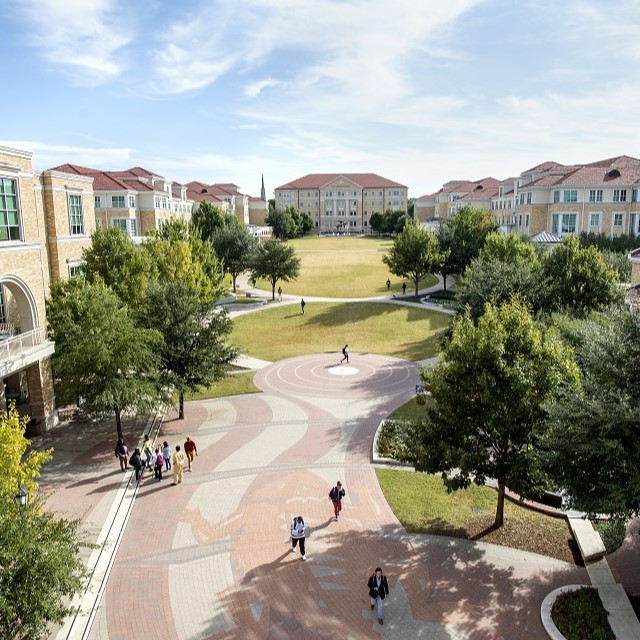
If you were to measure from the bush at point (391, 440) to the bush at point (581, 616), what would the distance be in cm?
789

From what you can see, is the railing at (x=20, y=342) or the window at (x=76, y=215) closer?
the railing at (x=20, y=342)

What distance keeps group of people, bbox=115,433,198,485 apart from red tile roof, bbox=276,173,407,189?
446 feet

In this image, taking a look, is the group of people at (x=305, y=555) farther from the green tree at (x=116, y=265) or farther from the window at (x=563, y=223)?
the window at (x=563, y=223)

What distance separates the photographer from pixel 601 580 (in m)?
13.4

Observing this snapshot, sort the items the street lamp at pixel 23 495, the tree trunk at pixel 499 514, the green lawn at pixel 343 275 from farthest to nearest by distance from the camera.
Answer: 1. the green lawn at pixel 343 275
2. the tree trunk at pixel 499 514
3. the street lamp at pixel 23 495

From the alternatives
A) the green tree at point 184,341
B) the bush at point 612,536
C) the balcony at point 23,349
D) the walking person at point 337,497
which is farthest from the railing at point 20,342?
the bush at point 612,536

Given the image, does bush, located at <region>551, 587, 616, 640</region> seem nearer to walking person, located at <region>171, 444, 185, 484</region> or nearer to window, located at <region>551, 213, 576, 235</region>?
walking person, located at <region>171, 444, 185, 484</region>

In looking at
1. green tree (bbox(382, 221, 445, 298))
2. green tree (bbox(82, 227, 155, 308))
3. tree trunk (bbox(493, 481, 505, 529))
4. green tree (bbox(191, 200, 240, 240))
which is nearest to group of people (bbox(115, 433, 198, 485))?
green tree (bbox(82, 227, 155, 308))

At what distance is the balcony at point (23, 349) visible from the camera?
63.9 feet

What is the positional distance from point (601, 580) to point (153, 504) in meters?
13.0

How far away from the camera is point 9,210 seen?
21.3 m

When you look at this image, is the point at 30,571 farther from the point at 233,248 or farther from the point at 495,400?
the point at 233,248

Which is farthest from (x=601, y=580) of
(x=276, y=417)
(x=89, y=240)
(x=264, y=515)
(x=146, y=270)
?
(x=89, y=240)

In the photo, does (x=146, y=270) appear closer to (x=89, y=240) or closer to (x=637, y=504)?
(x=89, y=240)
